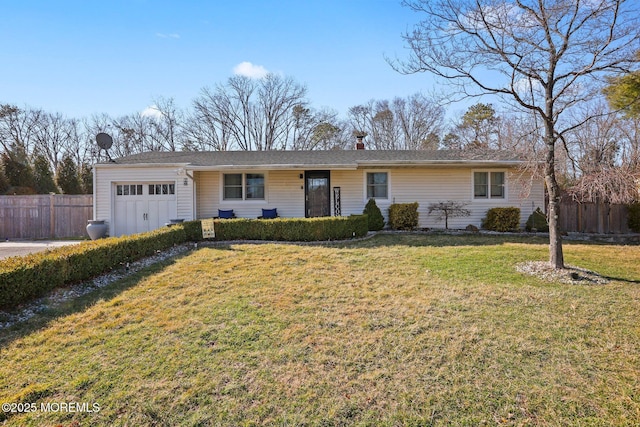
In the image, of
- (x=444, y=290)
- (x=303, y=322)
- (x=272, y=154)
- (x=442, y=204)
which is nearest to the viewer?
(x=303, y=322)

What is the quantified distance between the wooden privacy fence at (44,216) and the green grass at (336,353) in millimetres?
9771

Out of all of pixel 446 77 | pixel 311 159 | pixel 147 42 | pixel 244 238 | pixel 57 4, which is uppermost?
pixel 147 42

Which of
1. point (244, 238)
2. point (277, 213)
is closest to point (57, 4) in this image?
point (244, 238)

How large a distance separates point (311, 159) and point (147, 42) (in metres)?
7.56

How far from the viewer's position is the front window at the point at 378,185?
1236 centimetres

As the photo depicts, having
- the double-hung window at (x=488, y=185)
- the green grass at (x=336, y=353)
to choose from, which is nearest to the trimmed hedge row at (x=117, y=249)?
the green grass at (x=336, y=353)

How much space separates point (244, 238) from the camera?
9.65 metres

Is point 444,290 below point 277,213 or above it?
below

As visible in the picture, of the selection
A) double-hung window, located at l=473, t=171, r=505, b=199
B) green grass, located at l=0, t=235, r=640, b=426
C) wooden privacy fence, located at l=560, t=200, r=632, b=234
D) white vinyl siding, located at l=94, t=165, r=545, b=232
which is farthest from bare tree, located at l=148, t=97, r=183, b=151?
wooden privacy fence, located at l=560, t=200, r=632, b=234

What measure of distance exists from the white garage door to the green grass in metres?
6.70

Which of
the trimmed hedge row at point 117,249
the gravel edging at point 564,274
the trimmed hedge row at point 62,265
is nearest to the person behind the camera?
the trimmed hedge row at point 62,265

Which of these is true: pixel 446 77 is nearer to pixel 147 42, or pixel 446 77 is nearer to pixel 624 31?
pixel 624 31

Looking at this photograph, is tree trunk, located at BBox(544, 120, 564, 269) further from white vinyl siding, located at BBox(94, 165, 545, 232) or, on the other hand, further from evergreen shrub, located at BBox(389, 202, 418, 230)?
white vinyl siding, located at BBox(94, 165, 545, 232)

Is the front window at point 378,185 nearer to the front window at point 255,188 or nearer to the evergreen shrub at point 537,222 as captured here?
the front window at point 255,188
